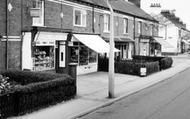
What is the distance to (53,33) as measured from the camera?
2045 centimetres

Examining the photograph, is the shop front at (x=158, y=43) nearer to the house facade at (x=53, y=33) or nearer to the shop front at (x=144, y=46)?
the shop front at (x=144, y=46)

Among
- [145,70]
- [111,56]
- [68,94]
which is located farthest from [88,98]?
[145,70]

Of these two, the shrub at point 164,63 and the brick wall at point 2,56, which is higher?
the brick wall at point 2,56

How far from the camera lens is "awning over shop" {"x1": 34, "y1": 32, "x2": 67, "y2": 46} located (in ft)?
62.0

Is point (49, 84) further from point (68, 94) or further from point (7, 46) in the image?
point (7, 46)

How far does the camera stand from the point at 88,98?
15.0 meters

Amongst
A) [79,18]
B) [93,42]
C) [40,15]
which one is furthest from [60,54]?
[79,18]

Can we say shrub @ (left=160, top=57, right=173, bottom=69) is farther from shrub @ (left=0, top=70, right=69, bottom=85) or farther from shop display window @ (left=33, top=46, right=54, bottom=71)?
shrub @ (left=0, top=70, right=69, bottom=85)

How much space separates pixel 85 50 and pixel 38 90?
14.0 m

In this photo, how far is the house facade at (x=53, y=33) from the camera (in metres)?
17.7

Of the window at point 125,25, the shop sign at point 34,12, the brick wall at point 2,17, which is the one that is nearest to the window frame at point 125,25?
the window at point 125,25

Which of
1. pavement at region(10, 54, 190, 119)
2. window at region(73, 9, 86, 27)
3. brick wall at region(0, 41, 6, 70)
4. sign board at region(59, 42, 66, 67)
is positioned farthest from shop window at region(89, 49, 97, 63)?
brick wall at region(0, 41, 6, 70)

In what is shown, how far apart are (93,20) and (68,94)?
14.1 meters

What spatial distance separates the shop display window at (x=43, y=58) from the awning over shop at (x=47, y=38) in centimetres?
47
